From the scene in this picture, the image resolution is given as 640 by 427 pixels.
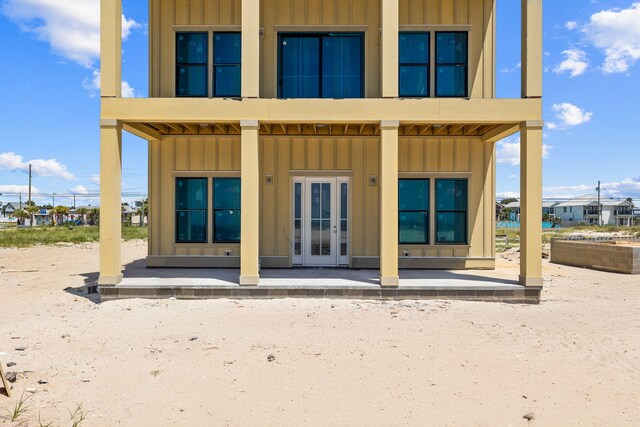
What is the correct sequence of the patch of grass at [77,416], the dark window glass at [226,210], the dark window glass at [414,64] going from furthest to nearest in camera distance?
1. the dark window glass at [226,210]
2. the dark window glass at [414,64]
3. the patch of grass at [77,416]

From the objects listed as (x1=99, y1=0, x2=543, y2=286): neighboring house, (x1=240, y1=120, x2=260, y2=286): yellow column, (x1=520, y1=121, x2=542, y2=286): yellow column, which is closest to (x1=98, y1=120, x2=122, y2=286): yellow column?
(x1=99, y1=0, x2=543, y2=286): neighboring house

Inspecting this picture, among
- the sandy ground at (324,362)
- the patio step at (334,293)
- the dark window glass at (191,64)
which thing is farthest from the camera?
the dark window glass at (191,64)

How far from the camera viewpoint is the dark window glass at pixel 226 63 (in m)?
9.92

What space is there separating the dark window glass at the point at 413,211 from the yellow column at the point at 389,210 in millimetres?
2750

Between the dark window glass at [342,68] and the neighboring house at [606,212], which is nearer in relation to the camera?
the dark window glass at [342,68]

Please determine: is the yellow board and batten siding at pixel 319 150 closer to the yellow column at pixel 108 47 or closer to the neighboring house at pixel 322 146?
the neighboring house at pixel 322 146

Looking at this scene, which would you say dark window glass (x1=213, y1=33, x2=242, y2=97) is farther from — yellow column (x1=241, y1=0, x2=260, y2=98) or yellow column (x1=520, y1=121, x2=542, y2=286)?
yellow column (x1=520, y1=121, x2=542, y2=286)

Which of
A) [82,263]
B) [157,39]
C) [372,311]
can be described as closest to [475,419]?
[372,311]

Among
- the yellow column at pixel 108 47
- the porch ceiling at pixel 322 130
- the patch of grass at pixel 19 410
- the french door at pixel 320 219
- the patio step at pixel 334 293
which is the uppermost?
Answer: the yellow column at pixel 108 47

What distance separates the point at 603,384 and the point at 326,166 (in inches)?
282

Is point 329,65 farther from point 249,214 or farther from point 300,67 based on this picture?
point 249,214

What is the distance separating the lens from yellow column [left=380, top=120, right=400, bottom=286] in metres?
7.54

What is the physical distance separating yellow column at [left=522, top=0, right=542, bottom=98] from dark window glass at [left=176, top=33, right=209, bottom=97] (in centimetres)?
699

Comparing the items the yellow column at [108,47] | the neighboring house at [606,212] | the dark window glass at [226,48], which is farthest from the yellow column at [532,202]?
the neighboring house at [606,212]
